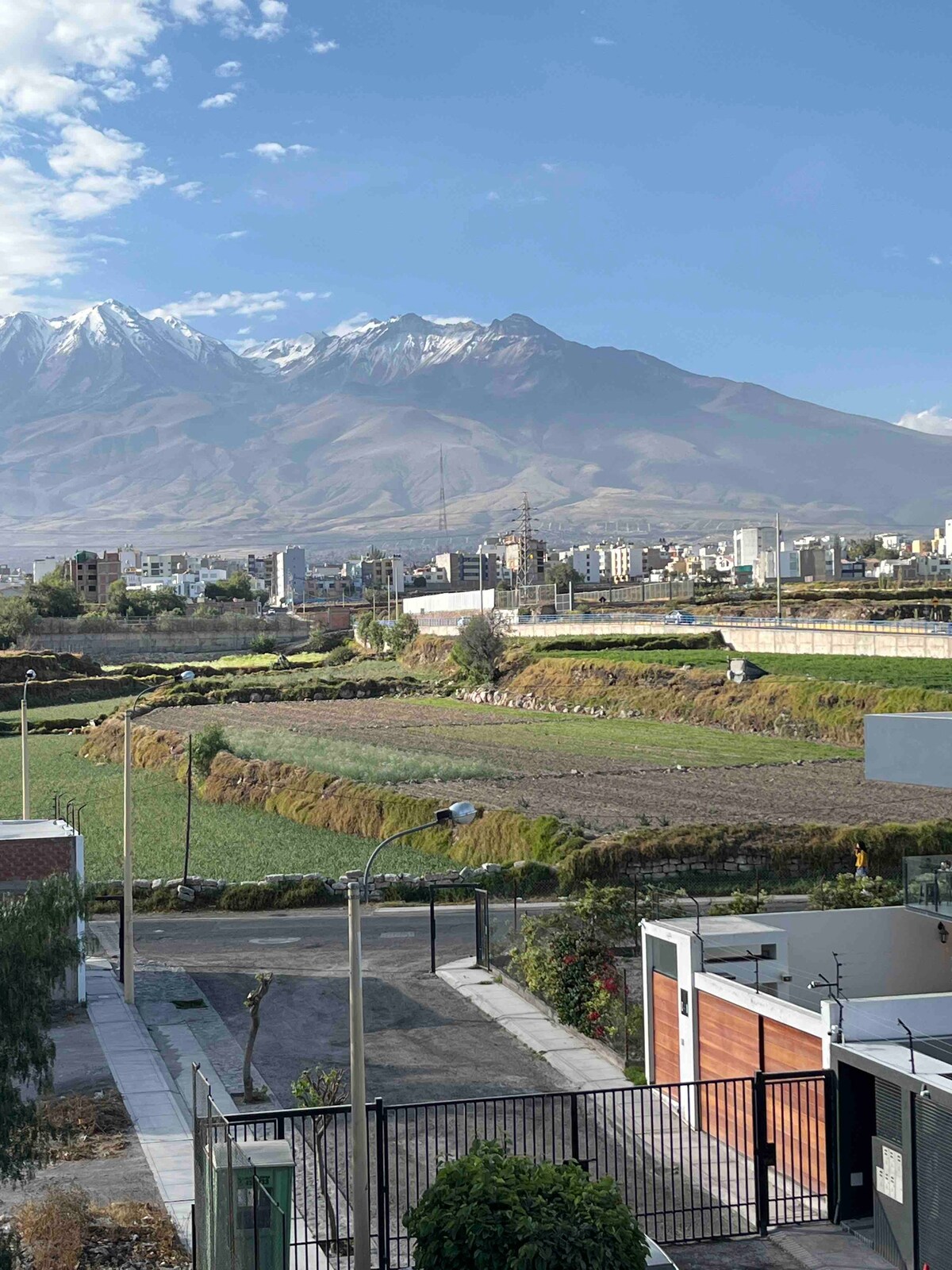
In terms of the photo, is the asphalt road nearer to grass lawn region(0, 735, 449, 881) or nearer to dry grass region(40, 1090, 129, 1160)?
dry grass region(40, 1090, 129, 1160)

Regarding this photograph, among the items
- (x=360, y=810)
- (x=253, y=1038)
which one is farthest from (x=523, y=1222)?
(x=360, y=810)

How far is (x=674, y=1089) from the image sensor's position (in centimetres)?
2027

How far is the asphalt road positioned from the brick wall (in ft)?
13.6

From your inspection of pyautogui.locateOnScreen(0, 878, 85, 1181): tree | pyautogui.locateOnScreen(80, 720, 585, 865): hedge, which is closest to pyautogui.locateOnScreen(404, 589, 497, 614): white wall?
pyautogui.locateOnScreen(80, 720, 585, 865): hedge

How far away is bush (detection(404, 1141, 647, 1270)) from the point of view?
11352 millimetres

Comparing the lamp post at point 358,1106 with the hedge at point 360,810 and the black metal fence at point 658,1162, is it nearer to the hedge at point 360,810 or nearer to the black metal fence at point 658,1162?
the black metal fence at point 658,1162

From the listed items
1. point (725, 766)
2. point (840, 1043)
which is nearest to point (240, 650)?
point (725, 766)

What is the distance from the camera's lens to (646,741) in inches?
2509

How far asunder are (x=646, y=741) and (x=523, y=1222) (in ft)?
173

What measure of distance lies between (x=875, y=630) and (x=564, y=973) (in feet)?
180

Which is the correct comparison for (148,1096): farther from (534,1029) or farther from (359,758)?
(359,758)

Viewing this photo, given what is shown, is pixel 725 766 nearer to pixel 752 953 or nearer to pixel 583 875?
pixel 583 875

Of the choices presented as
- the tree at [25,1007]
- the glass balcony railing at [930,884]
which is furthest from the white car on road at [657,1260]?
the glass balcony railing at [930,884]

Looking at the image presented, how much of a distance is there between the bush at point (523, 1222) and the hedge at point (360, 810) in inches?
1042
